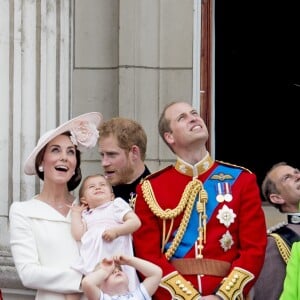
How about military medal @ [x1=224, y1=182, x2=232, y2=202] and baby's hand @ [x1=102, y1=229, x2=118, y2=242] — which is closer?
baby's hand @ [x1=102, y1=229, x2=118, y2=242]

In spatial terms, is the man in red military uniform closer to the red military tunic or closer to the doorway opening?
the red military tunic

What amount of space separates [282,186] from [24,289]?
5.08 feet

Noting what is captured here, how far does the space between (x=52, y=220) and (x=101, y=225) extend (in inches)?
10.8

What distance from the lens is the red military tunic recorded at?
21.0 ft

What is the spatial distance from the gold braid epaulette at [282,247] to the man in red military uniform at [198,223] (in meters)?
0.48

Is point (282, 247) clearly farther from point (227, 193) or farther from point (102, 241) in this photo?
point (102, 241)

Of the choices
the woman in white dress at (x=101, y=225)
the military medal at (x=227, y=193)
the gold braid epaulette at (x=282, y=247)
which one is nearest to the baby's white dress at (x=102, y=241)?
the woman in white dress at (x=101, y=225)

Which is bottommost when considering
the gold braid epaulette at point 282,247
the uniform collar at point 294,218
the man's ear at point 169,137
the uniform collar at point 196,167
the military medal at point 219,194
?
the gold braid epaulette at point 282,247

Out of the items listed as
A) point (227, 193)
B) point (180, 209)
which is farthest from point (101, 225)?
point (227, 193)

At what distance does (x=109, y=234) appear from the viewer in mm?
6320

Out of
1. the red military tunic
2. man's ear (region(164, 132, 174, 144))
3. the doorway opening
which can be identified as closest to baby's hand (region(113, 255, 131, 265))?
the red military tunic

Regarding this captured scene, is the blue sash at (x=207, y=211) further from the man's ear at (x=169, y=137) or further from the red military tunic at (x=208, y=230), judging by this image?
the man's ear at (x=169, y=137)

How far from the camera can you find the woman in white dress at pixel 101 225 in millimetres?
6359

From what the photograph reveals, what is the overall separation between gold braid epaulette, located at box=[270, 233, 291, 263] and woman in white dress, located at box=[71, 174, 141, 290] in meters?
0.89
